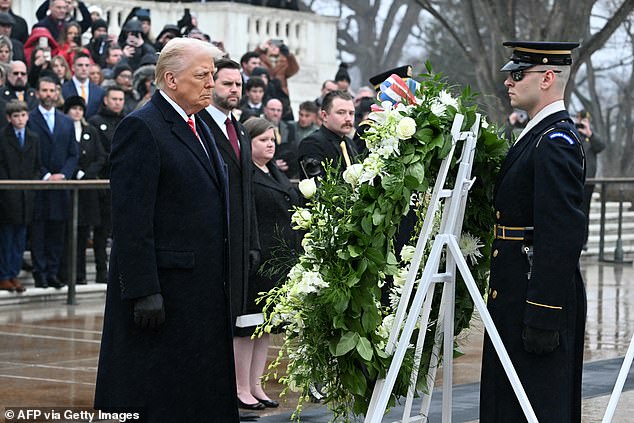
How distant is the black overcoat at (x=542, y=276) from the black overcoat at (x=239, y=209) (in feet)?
6.18

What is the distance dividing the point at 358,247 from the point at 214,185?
0.72 metres

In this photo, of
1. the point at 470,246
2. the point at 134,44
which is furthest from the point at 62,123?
the point at 470,246

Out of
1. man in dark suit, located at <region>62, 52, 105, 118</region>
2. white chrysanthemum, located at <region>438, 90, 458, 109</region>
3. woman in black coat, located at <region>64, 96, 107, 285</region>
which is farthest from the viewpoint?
man in dark suit, located at <region>62, 52, 105, 118</region>

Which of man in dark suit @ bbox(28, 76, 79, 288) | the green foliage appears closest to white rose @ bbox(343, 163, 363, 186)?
the green foliage

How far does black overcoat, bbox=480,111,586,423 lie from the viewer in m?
6.05

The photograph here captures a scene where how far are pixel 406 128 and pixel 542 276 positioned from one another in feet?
2.86

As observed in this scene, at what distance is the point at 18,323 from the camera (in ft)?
39.6

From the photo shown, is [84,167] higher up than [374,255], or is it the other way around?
[84,167]

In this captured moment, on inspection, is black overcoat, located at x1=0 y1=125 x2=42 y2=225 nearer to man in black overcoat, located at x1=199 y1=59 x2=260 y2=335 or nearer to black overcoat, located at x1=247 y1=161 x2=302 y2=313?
black overcoat, located at x1=247 y1=161 x2=302 y2=313

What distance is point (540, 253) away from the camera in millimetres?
6066

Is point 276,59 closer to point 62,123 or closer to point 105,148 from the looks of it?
point 105,148

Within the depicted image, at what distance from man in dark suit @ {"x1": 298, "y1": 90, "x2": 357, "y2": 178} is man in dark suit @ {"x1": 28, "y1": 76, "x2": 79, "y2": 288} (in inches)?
198

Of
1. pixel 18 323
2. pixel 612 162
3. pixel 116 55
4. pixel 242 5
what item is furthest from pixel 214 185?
pixel 612 162

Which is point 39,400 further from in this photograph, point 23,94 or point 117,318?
point 23,94
